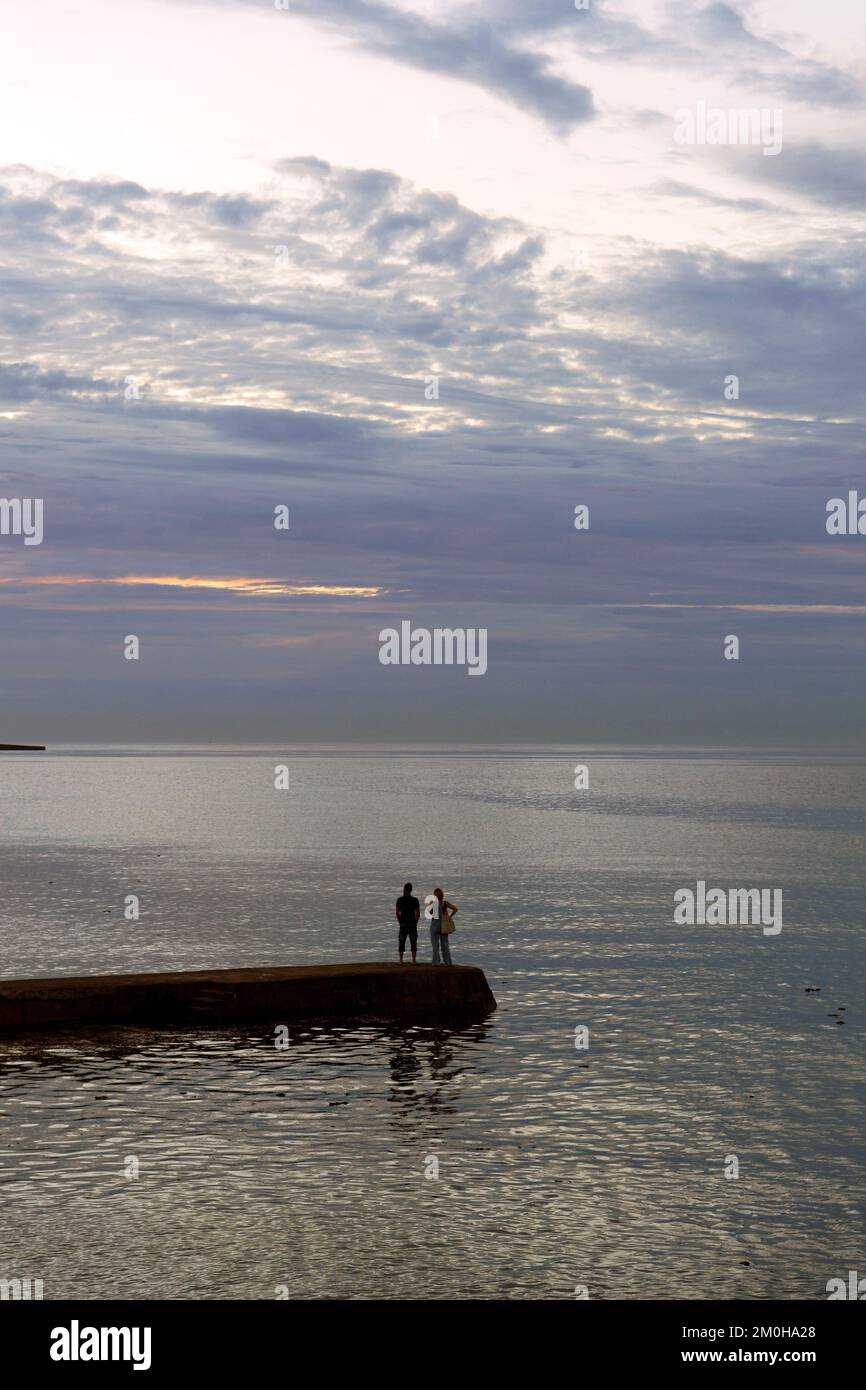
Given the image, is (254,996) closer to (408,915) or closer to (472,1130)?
(408,915)

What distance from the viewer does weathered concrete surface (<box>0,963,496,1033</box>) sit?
114ft

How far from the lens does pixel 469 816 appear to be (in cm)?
17200

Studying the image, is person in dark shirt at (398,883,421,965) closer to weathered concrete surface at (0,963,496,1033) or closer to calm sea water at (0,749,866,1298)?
weathered concrete surface at (0,963,496,1033)

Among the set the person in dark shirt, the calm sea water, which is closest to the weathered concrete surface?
the calm sea water

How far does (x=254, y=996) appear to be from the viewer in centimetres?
3697

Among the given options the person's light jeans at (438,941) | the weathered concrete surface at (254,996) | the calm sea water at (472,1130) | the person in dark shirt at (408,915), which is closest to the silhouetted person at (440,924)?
the person's light jeans at (438,941)

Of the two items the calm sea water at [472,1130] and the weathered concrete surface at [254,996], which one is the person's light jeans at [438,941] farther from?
the calm sea water at [472,1130]

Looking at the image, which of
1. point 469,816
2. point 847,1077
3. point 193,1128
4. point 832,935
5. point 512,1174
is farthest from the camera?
point 469,816

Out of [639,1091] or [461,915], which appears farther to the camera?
[461,915]

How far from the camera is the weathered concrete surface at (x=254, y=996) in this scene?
34781mm

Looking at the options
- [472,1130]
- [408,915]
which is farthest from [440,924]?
[472,1130]
